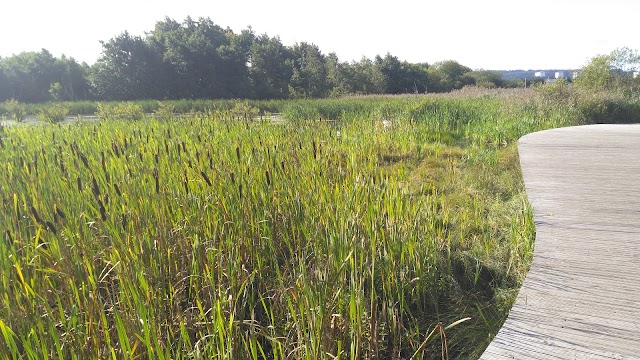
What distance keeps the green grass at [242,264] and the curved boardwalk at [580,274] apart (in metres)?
0.27

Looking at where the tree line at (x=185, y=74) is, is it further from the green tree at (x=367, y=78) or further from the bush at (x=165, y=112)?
the bush at (x=165, y=112)

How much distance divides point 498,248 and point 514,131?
16.4ft

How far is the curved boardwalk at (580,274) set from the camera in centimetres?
109

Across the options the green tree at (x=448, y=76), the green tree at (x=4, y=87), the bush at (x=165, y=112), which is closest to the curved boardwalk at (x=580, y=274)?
the bush at (x=165, y=112)

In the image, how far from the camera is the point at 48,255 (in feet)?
4.93

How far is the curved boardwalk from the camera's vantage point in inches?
43.1

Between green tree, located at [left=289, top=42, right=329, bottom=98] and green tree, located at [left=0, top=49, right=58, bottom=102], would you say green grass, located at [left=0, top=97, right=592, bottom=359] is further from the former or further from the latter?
green tree, located at [left=0, top=49, right=58, bottom=102]

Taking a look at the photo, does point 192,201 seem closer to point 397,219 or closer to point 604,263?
point 397,219

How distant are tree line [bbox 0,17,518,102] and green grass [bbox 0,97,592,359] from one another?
26056 mm

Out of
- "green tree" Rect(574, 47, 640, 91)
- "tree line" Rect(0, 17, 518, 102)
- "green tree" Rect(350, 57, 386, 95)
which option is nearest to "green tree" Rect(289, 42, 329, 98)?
"tree line" Rect(0, 17, 518, 102)

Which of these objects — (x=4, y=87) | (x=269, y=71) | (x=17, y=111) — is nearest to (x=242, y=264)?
(x=17, y=111)

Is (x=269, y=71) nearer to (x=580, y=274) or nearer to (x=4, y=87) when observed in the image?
(x=4, y=87)

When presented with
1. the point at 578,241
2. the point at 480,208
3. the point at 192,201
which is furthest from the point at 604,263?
the point at 192,201

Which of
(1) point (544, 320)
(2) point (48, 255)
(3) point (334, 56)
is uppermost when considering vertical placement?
(3) point (334, 56)
